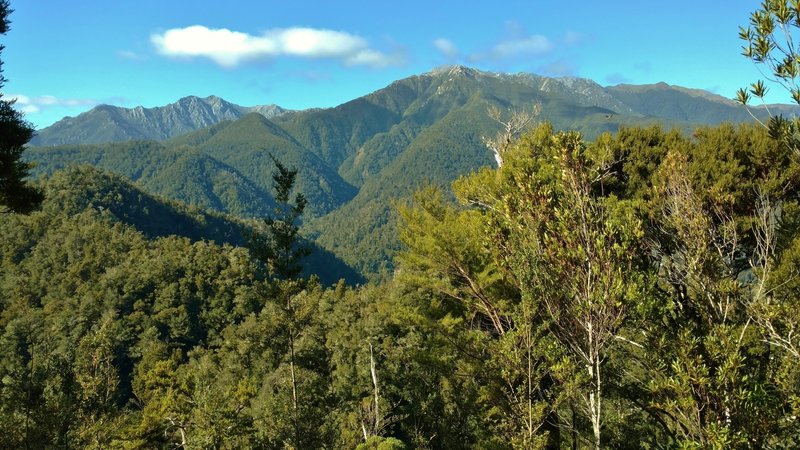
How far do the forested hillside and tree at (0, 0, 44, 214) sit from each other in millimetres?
4599

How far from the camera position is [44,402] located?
14078mm

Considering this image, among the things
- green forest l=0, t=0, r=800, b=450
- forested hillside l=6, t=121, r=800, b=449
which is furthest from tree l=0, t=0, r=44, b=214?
forested hillside l=6, t=121, r=800, b=449

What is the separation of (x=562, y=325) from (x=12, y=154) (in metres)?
11.8

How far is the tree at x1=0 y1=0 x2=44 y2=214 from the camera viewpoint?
974cm

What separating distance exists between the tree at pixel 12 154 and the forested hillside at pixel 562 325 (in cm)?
460

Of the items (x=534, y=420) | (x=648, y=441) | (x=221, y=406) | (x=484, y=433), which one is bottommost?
(x=484, y=433)

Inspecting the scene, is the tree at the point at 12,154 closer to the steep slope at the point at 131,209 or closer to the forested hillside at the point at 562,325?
the forested hillside at the point at 562,325

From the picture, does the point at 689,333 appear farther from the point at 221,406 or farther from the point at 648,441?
the point at 221,406

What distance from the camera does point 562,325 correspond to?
28.6ft

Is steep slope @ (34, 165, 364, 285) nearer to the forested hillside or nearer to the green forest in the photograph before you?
the forested hillside

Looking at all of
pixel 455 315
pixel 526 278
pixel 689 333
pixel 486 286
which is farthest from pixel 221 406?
pixel 689 333

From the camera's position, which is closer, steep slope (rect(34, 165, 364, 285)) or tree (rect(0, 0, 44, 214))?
tree (rect(0, 0, 44, 214))

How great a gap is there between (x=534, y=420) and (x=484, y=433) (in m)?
10.3

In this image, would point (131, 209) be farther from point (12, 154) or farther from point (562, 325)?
point (562, 325)
